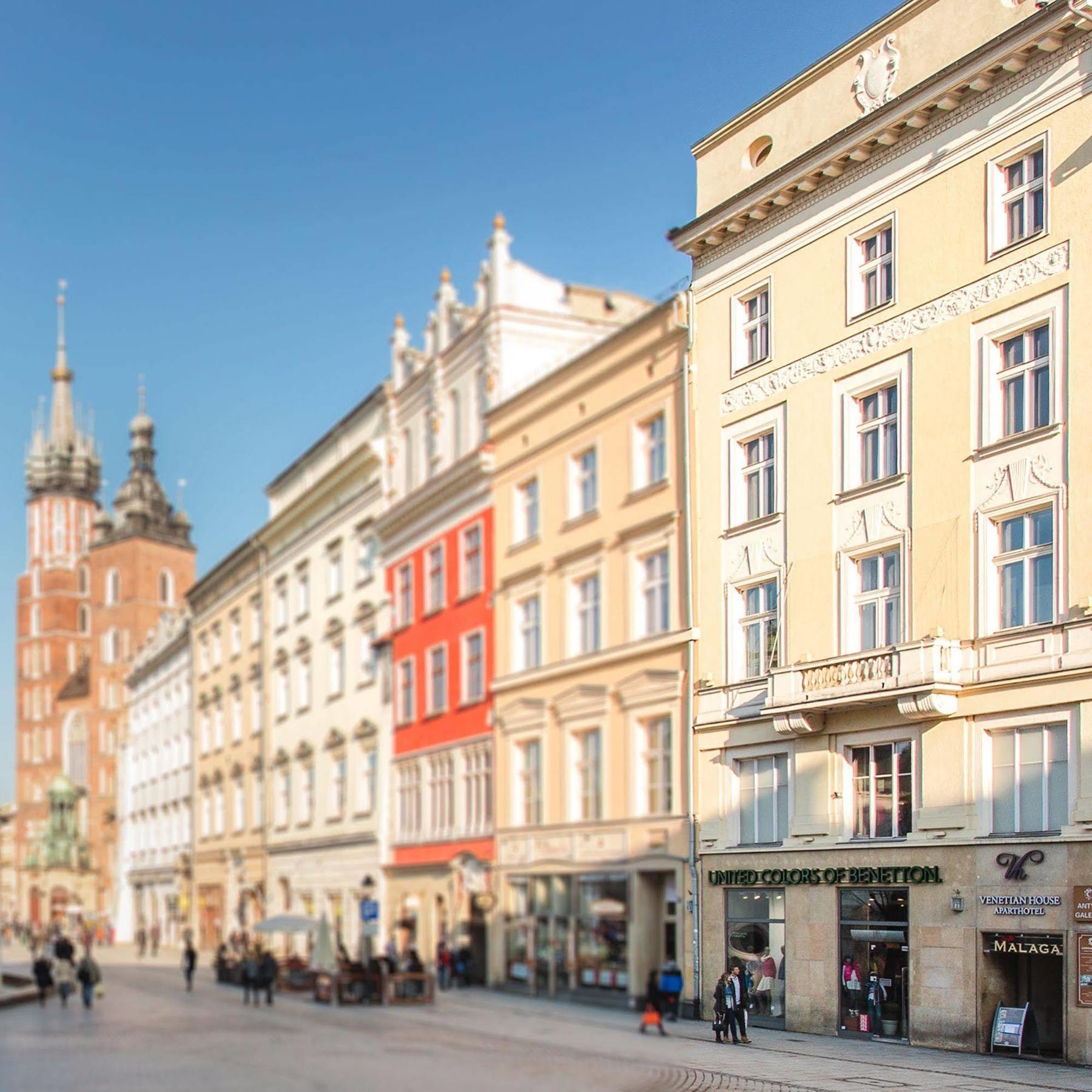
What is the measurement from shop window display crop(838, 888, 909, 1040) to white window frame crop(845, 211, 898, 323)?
209cm

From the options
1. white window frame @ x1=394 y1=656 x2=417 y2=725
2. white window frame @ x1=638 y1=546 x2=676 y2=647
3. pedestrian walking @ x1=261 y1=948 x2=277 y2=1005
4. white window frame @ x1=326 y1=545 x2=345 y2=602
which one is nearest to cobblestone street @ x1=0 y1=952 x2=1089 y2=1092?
pedestrian walking @ x1=261 y1=948 x2=277 y2=1005

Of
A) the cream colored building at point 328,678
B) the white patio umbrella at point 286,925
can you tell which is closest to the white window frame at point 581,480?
the white patio umbrella at point 286,925

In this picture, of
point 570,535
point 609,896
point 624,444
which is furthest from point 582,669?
point 624,444

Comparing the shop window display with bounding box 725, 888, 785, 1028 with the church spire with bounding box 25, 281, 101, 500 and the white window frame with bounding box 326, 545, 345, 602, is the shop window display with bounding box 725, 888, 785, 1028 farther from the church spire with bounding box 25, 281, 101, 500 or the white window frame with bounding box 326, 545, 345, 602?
the white window frame with bounding box 326, 545, 345, 602

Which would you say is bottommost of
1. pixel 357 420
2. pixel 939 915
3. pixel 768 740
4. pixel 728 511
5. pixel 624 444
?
pixel 939 915

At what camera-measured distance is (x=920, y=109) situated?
6652 mm

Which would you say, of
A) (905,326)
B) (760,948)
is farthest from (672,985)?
(905,326)

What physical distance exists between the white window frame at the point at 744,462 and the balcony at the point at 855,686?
67 centimetres

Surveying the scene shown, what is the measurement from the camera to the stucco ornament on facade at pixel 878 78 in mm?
6590

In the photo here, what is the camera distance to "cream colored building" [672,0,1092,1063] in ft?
19.6

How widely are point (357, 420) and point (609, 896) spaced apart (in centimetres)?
4103

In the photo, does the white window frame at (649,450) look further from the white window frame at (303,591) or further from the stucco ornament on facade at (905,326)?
the white window frame at (303,591)

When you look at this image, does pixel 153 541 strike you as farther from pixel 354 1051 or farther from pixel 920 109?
pixel 920 109

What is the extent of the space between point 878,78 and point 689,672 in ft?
8.02
